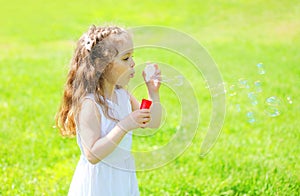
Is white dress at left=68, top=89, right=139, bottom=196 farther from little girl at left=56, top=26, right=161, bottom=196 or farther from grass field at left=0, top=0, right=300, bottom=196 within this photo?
grass field at left=0, top=0, right=300, bottom=196

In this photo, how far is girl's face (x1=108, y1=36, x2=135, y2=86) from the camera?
2.62m

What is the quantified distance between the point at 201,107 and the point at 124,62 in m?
3.70

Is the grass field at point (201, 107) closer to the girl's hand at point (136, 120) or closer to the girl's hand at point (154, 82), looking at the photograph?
the girl's hand at point (154, 82)

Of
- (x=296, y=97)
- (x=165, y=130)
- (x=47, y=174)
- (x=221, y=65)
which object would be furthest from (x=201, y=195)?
(x=221, y=65)

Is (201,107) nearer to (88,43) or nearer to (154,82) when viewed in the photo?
(154,82)

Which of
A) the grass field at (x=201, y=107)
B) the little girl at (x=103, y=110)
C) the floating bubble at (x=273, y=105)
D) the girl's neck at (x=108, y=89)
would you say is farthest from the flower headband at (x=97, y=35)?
the floating bubble at (x=273, y=105)

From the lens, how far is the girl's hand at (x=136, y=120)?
2.47 metres

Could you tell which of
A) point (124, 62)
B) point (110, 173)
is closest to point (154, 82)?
point (124, 62)

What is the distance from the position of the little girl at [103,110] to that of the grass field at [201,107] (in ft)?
0.95

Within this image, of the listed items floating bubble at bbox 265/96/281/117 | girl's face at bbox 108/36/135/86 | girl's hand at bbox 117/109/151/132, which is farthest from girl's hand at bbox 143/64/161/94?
floating bubble at bbox 265/96/281/117

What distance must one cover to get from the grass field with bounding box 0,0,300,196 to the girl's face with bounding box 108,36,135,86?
41 cm

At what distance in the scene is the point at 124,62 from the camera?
262 centimetres

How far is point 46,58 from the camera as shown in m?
9.41

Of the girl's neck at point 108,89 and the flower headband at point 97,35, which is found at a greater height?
the flower headband at point 97,35
